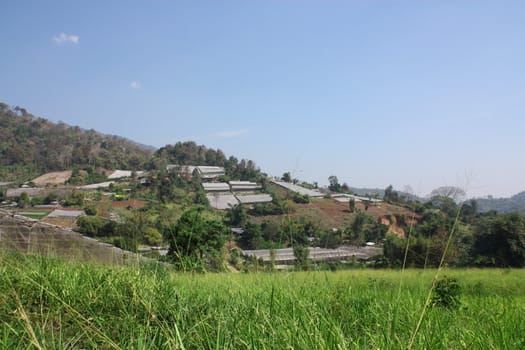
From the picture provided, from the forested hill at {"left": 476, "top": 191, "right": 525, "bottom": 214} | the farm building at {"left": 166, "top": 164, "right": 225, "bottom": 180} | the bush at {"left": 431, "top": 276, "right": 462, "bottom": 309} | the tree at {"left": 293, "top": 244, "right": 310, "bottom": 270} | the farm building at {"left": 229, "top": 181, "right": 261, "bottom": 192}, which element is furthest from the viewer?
the farm building at {"left": 229, "top": 181, "right": 261, "bottom": 192}

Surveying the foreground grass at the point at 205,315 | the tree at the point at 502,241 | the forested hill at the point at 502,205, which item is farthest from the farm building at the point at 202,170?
the foreground grass at the point at 205,315

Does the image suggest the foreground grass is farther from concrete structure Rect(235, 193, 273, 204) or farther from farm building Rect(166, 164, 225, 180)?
farm building Rect(166, 164, 225, 180)

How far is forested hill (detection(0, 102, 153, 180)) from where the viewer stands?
178 ft

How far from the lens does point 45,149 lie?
2395 inches

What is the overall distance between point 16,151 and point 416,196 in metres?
63.2

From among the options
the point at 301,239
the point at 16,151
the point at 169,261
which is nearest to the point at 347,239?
the point at 301,239

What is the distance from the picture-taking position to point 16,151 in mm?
54219

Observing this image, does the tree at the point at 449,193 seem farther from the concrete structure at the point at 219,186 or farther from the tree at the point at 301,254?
the concrete structure at the point at 219,186

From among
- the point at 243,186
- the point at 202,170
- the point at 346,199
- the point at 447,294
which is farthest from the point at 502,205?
the point at 202,170

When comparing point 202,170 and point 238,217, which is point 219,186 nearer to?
point 202,170

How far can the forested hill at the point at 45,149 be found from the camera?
178 ft

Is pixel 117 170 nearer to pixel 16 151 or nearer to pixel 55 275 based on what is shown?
pixel 16 151

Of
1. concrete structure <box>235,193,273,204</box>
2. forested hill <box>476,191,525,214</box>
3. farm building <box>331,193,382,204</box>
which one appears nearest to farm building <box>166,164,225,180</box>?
concrete structure <box>235,193,273,204</box>

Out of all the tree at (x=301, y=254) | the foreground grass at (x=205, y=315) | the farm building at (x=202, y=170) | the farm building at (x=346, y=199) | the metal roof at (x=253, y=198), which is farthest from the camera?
the farm building at (x=346, y=199)
